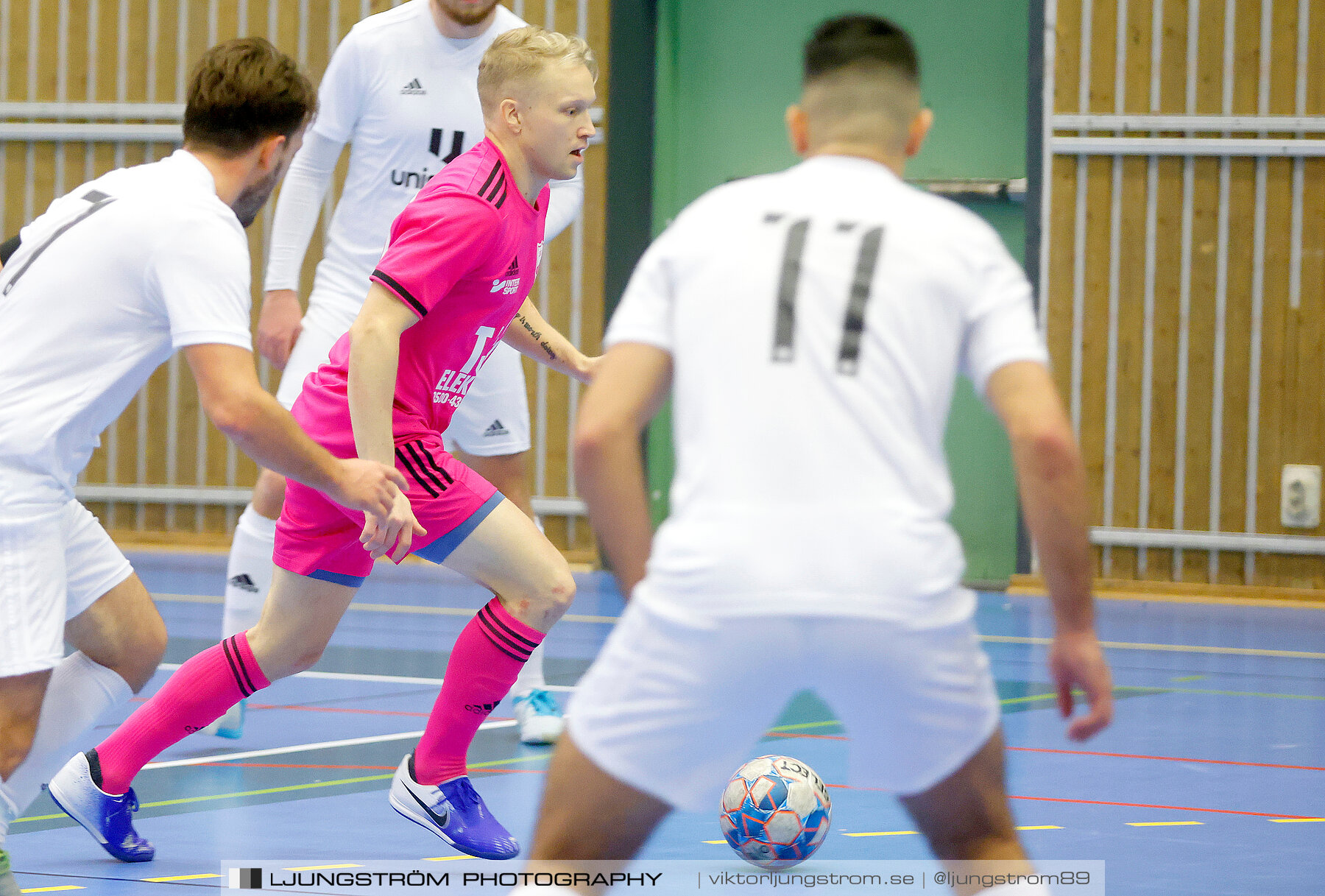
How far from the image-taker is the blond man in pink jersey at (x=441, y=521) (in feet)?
12.4

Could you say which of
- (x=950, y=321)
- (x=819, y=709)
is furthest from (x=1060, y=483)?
(x=819, y=709)

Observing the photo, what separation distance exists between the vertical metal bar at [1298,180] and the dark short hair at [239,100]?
27.1 feet

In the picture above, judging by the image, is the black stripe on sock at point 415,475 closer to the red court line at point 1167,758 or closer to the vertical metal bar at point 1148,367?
the red court line at point 1167,758

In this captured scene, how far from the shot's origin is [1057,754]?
17.4 feet

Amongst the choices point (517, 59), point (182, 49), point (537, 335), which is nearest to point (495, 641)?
point (537, 335)

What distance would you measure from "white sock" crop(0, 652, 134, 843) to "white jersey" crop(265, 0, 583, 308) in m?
2.30

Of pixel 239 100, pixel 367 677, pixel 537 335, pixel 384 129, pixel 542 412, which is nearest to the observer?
pixel 239 100

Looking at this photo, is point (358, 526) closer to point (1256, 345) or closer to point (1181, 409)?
point (1181, 409)

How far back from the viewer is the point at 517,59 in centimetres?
411

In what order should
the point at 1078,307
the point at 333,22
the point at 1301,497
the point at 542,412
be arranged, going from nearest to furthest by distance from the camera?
the point at 1301,497 → the point at 1078,307 → the point at 542,412 → the point at 333,22

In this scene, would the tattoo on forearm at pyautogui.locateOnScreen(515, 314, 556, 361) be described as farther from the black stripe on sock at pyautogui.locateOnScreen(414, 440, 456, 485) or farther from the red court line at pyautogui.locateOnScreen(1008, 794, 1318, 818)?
the red court line at pyautogui.locateOnScreen(1008, 794, 1318, 818)

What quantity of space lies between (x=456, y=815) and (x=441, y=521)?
2.15ft

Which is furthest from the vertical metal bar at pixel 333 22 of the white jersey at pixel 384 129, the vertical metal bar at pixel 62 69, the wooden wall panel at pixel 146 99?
the white jersey at pixel 384 129

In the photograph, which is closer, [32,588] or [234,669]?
[32,588]
